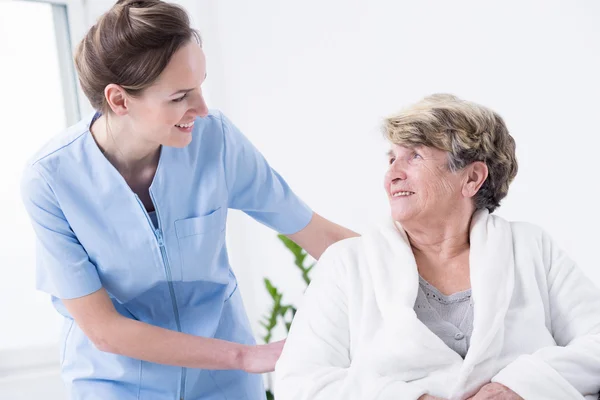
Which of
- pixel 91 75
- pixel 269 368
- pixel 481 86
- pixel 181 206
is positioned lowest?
pixel 269 368

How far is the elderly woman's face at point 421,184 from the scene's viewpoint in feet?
5.17

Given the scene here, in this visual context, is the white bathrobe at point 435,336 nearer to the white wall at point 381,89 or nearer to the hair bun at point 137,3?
the white wall at point 381,89

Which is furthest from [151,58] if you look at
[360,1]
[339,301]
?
[360,1]

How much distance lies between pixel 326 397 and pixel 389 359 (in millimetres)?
151

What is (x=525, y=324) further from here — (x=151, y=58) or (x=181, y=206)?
(x=151, y=58)

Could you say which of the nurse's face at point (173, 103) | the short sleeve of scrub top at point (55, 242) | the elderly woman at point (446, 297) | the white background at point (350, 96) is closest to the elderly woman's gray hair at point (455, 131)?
the elderly woman at point (446, 297)

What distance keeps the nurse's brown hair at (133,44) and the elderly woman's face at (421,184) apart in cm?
56

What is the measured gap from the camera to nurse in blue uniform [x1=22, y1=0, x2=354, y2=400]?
1497mm

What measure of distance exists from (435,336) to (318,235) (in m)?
0.55

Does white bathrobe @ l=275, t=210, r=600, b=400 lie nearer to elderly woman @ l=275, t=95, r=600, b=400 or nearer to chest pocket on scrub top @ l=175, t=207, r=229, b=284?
elderly woman @ l=275, t=95, r=600, b=400

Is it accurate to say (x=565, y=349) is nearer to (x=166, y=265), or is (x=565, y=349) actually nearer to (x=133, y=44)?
(x=166, y=265)

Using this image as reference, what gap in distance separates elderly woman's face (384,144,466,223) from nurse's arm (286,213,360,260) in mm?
324

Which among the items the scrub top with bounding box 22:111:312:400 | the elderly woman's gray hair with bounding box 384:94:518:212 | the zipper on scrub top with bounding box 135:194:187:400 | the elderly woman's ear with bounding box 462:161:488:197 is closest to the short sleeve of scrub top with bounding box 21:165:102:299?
the scrub top with bounding box 22:111:312:400

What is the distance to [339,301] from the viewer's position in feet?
4.98
